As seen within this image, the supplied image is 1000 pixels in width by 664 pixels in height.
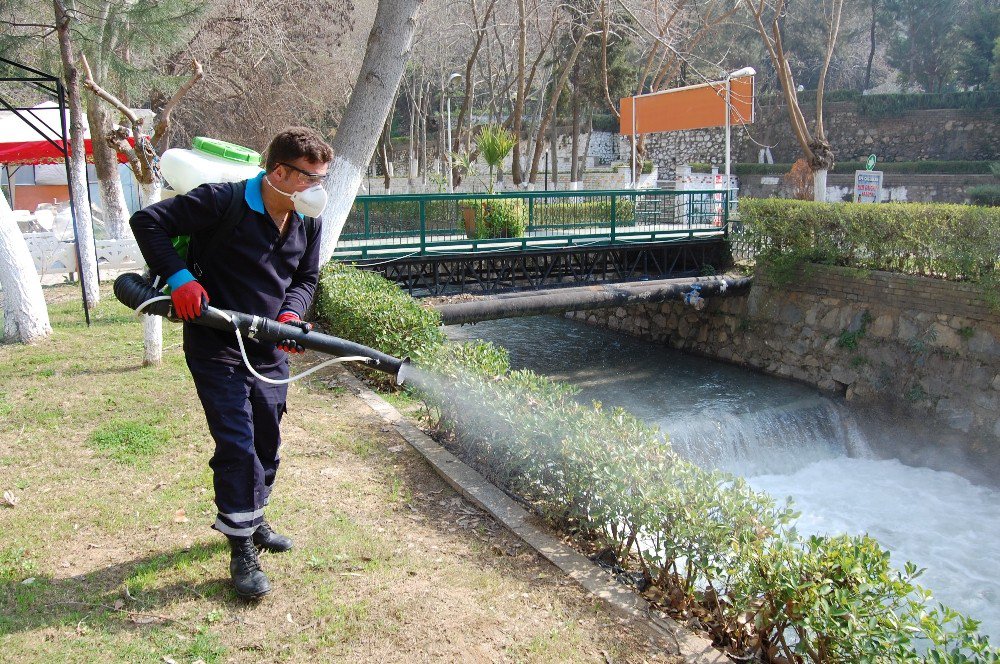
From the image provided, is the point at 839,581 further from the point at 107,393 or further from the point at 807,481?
the point at 807,481

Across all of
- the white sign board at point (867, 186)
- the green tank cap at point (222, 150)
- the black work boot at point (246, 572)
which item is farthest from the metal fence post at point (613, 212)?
the black work boot at point (246, 572)

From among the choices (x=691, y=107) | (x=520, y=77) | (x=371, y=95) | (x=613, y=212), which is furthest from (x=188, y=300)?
(x=691, y=107)

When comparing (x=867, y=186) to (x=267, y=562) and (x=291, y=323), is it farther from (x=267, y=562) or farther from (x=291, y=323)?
(x=267, y=562)

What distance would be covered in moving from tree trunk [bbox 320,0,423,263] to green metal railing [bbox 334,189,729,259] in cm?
307

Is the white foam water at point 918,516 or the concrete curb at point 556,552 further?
the white foam water at point 918,516

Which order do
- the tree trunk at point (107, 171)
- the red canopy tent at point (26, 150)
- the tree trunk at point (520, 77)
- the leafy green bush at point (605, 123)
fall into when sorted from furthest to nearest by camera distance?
the leafy green bush at point (605, 123) → the tree trunk at point (520, 77) → the red canopy tent at point (26, 150) → the tree trunk at point (107, 171)

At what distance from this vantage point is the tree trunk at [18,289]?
7.75m

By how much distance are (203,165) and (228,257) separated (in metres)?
0.72

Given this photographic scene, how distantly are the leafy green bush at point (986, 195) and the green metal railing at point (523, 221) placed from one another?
1286 cm

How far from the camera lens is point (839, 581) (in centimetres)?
316

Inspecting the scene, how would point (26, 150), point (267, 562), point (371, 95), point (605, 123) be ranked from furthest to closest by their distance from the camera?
1. point (605, 123)
2. point (26, 150)
3. point (371, 95)
4. point (267, 562)

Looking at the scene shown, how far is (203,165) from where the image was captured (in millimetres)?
3807

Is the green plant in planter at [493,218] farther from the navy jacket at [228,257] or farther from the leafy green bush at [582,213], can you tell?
the navy jacket at [228,257]

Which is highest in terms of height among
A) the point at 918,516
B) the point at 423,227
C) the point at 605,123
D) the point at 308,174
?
the point at 605,123
